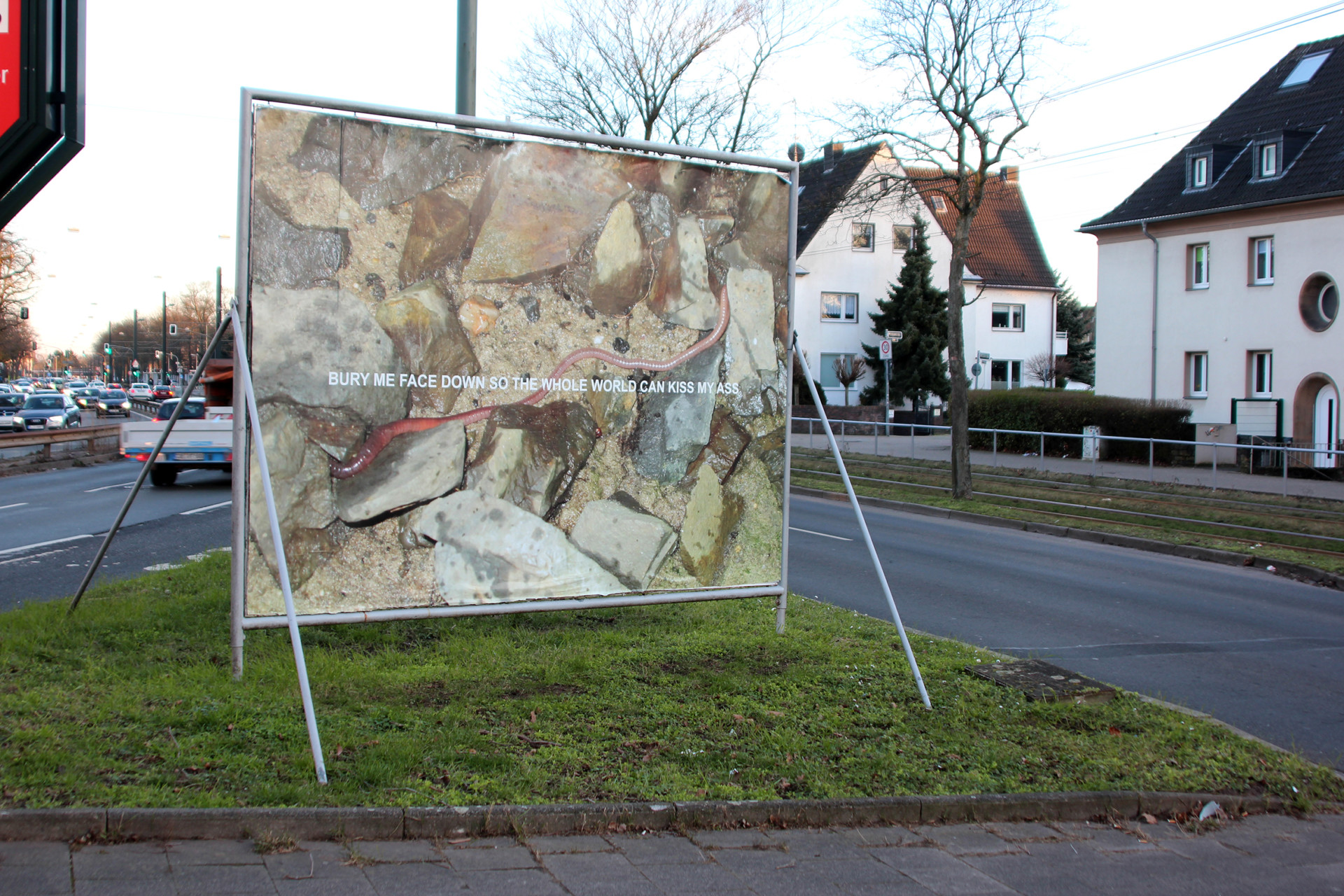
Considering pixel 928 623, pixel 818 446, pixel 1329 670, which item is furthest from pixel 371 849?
pixel 818 446

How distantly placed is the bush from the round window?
412cm

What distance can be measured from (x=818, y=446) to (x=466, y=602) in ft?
95.1

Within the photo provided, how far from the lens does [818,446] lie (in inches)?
1378

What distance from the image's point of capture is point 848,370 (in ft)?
169

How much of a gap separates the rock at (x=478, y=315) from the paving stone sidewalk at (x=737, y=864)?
342 cm

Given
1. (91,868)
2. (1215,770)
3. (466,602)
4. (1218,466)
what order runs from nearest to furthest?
1. (91,868)
2. (1215,770)
3. (466,602)
4. (1218,466)

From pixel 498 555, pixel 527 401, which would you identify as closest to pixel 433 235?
pixel 527 401

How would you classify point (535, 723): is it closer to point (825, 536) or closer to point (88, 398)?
point (825, 536)

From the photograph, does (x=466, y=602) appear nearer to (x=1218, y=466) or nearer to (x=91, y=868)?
(x=91, y=868)

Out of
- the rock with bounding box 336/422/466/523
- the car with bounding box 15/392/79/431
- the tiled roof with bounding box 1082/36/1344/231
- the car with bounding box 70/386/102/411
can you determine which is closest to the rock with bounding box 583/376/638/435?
the rock with bounding box 336/422/466/523

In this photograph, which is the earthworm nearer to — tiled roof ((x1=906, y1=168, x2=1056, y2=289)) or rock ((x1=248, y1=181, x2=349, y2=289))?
rock ((x1=248, y1=181, x2=349, y2=289))

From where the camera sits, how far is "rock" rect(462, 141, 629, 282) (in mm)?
6719

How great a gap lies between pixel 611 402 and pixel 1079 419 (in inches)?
1099

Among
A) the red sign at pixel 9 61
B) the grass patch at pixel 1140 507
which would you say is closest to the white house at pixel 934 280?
the grass patch at pixel 1140 507
